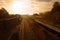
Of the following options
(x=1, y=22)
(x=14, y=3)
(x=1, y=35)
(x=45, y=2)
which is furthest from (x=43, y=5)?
(x=1, y=35)

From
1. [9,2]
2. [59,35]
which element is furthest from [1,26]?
[9,2]

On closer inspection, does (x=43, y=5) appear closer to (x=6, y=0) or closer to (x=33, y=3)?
(x=33, y=3)

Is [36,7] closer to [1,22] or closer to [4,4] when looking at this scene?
[4,4]

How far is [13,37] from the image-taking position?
538 cm

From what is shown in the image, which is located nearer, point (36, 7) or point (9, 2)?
point (9, 2)

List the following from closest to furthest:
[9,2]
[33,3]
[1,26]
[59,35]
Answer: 1. [59,35]
2. [1,26]
3. [9,2]
4. [33,3]

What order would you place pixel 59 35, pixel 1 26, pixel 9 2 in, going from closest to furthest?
pixel 59 35, pixel 1 26, pixel 9 2

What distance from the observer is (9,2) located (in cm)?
1270

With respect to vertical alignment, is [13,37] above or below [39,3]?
below

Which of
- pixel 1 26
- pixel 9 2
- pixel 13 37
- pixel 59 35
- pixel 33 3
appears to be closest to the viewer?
pixel 59 35

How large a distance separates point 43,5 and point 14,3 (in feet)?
7.51

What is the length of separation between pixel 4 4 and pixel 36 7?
261 centimetres

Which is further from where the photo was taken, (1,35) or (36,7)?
(36,7)

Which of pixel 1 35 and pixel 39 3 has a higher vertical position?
pixel 39 3
